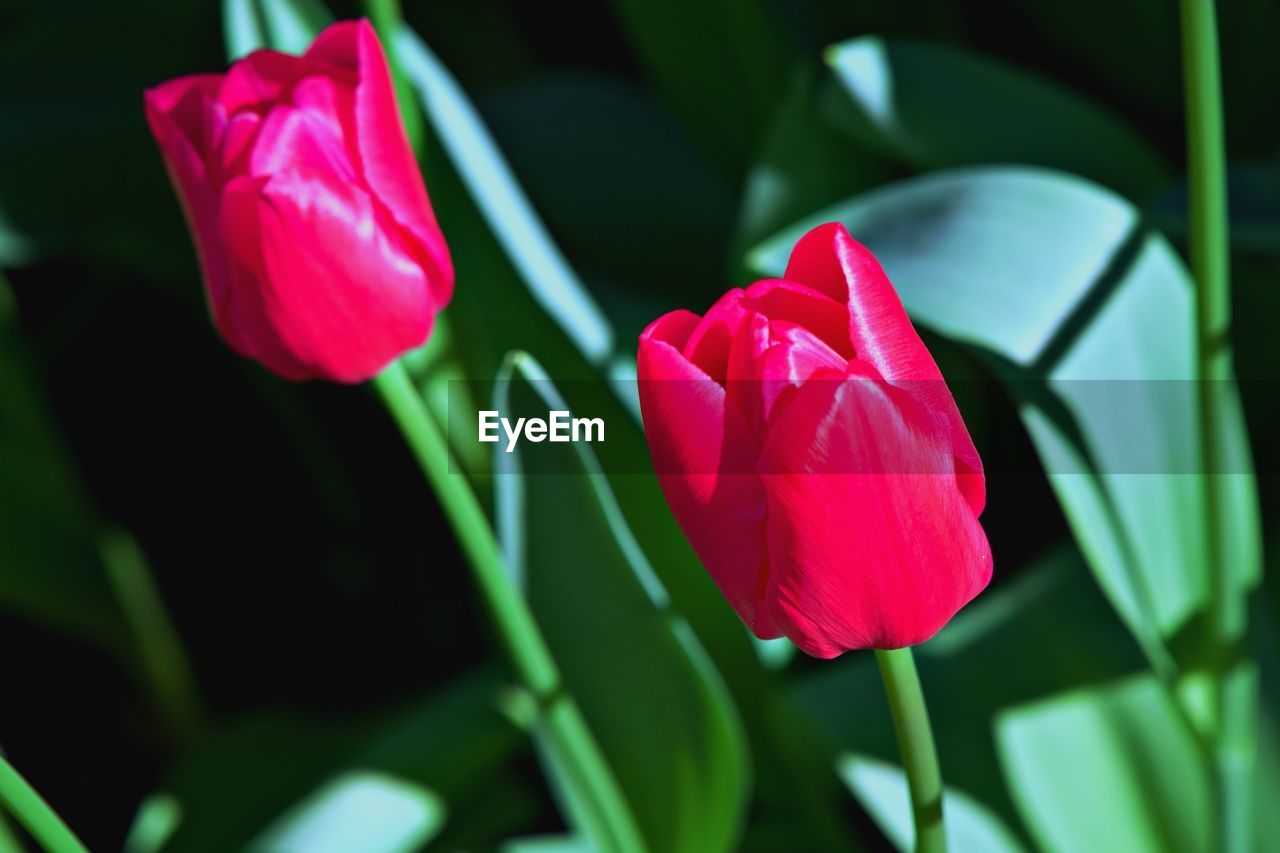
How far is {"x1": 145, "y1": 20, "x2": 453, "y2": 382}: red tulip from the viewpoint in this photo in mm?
359

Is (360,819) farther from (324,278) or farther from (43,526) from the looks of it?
(43,526)

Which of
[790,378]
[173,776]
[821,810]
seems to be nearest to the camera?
[790,378]

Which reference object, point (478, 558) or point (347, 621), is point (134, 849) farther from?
point (478, 558)

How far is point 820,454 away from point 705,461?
26 millimetres

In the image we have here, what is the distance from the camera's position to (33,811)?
1.09 ft

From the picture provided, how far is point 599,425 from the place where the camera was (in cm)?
61

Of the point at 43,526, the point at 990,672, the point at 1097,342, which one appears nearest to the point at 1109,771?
the point at 990,672

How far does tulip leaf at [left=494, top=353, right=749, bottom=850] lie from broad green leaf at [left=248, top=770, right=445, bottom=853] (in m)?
0.10

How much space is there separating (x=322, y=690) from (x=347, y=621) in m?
0.06

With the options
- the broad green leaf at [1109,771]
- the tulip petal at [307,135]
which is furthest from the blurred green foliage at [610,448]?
the tulip petal at [307,135]

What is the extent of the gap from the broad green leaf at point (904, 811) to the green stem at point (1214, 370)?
87 mm

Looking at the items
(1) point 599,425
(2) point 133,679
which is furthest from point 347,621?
(1) point 599,425

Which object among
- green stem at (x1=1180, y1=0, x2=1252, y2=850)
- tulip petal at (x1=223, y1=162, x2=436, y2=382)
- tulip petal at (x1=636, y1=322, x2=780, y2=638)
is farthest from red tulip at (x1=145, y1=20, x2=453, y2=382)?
green stem at (x1=1180, y1=0, x2=1252, y2=850)

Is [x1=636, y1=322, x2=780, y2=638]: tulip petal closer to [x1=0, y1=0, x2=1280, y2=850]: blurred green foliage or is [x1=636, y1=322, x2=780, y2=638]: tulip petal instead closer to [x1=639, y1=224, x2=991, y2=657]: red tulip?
[x1=639, y1=224, x2=991, y2=657]: red tulip
